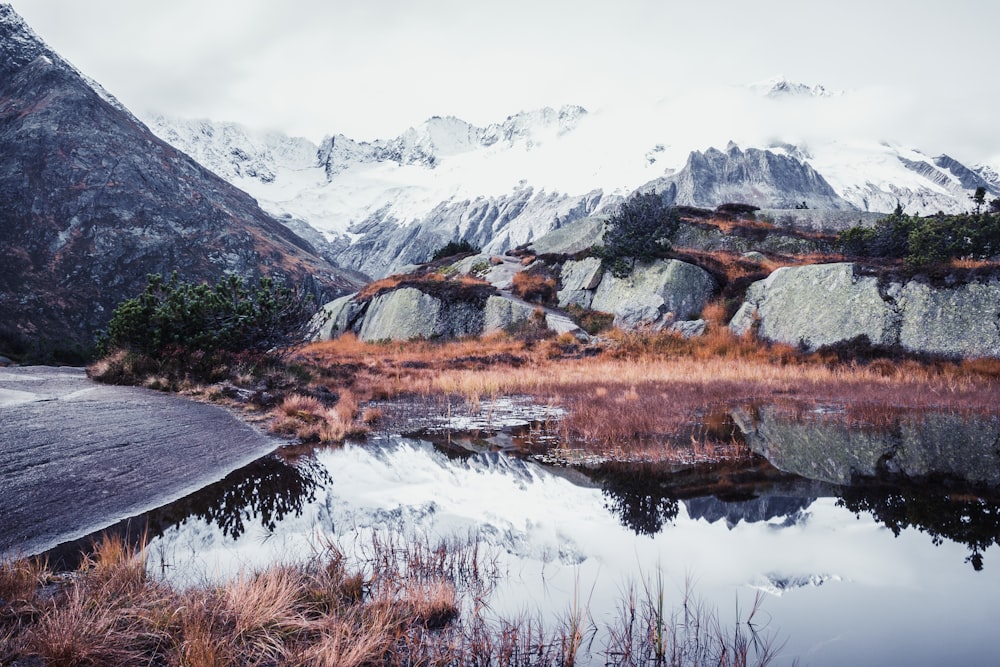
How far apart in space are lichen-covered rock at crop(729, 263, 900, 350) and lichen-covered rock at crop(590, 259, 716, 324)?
→ 2.46m

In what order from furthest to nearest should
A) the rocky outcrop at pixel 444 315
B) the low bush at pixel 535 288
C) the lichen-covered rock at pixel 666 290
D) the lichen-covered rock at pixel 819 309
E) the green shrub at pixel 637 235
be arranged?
the low bush at pixel 535 288 → the rocky outcrop at pixel 444 315 → the green shrub at pixel 637 235 → the lichen-covered rock at pixel 666 290 → the lichen-covered rock at pixel 819 309

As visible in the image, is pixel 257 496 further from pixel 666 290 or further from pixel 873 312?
pixel 666 290

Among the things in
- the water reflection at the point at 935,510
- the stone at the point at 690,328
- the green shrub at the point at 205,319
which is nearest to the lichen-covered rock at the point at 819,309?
the stone at the point at 690,328

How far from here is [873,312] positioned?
20.1 m

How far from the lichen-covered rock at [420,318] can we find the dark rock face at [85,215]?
3221 cm

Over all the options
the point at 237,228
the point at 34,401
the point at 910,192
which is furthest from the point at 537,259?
the point at 910,192

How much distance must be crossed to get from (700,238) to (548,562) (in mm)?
35794

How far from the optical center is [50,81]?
87375mm

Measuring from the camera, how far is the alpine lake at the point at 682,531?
383 cm

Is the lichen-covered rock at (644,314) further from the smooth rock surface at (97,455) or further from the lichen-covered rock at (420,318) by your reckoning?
the smooth rock surface at (97,455)

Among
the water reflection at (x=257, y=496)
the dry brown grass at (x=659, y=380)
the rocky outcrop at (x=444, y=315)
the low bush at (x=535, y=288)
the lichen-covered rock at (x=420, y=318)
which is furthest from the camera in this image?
the low bush at (x=535, y=288)

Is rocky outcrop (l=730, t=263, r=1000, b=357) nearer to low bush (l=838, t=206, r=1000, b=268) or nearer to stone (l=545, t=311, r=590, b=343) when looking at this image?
low bush (l=838, t=206, r=1000, b=268)

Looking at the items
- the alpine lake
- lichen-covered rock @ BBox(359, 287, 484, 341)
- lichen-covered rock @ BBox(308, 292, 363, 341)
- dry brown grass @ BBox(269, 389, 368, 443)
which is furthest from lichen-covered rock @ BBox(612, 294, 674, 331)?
lichen-covered rock @ BBox(308, 292, 363, 341)

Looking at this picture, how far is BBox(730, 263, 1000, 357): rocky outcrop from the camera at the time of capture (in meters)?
18.0
